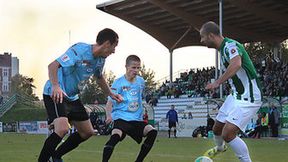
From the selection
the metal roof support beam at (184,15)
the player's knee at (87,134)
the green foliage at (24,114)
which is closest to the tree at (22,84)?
the green foliage at (24,114)

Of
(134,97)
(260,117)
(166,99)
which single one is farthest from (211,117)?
(134,97)

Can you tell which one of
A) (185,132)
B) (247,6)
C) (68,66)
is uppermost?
(247,6)

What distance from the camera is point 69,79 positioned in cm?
813

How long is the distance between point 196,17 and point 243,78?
3865 centimetres

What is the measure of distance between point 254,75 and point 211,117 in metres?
26.9

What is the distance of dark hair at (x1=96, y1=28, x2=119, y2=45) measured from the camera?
7910 mm

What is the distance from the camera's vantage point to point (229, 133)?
27.2ft

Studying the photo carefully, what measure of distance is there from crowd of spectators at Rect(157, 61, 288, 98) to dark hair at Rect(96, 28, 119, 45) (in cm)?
2702

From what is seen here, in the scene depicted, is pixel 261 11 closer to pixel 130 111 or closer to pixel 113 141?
pixel 130 111

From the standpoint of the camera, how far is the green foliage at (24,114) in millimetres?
57375

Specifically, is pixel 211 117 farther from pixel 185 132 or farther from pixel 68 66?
pixel 68 66

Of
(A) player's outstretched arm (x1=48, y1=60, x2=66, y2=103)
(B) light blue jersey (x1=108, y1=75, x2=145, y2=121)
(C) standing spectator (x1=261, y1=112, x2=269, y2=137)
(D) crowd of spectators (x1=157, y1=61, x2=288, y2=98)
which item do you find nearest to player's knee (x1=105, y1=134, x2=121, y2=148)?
(B) light blue jersey (x1=108, y1=75, x2=145, y2=121)

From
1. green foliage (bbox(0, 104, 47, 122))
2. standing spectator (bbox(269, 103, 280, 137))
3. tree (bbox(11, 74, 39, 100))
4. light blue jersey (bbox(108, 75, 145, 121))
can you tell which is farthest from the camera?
tree (bbox(11, 74, 39, 100))

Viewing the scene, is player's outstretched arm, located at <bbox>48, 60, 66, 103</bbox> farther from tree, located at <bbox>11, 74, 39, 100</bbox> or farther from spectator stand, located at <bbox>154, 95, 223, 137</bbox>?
tree, located at <bbox>11, 74, 39, 100</bbox>
